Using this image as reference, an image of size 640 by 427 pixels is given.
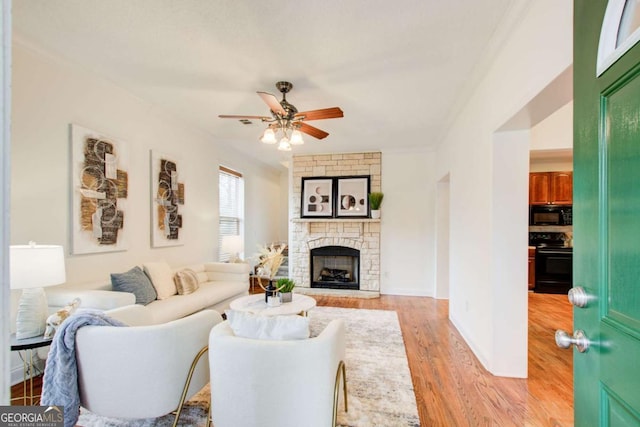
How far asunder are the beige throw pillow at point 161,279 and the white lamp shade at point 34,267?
1208mm

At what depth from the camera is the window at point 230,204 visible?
5.27m

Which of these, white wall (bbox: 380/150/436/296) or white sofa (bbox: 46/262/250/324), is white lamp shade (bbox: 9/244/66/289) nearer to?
white sofa (bbox: 46/262/250/324)

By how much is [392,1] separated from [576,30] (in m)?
1.24

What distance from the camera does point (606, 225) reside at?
787 millimetres

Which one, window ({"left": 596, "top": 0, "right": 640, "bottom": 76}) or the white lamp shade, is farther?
the white lamp shade

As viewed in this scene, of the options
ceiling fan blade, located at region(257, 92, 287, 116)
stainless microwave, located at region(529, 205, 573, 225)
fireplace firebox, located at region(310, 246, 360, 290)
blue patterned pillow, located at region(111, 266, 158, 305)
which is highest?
ceiling fan blade, located at region(257, 92, 287, 116)

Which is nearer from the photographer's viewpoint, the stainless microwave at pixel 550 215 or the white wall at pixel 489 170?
the white wall at pixel 489 170

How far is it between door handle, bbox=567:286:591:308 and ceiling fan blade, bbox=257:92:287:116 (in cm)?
225

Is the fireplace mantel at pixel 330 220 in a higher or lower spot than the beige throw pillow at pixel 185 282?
higher

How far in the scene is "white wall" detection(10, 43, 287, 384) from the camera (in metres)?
2.30

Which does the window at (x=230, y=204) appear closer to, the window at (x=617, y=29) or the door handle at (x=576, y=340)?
the door handle at (x=576, y=340)

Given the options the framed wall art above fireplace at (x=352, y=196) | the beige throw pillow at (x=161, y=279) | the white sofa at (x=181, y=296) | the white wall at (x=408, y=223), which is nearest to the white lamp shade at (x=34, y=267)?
the white sofa at (x=181, y=296)

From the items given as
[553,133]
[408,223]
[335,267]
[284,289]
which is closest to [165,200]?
[284,289]

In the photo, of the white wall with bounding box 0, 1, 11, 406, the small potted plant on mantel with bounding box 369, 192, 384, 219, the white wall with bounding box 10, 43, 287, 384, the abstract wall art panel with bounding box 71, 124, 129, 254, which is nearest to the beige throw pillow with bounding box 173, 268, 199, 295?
the white wall with bounding box 10, 43, 287, 384
